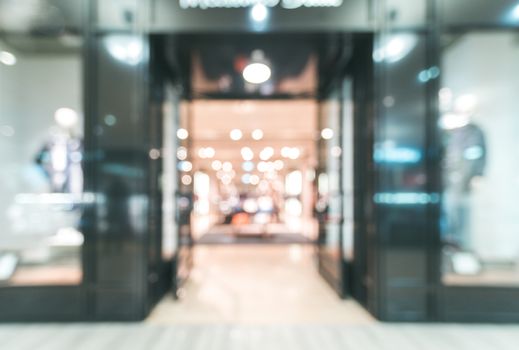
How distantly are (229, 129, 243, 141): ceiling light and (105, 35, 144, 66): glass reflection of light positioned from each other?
6.95m

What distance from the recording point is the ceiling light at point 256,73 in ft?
15.7

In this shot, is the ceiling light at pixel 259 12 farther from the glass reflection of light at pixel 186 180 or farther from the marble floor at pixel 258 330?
the marble floor at pixel 258 330

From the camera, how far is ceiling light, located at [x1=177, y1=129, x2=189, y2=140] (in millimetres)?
4477

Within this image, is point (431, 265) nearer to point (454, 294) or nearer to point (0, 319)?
point (454, 294)

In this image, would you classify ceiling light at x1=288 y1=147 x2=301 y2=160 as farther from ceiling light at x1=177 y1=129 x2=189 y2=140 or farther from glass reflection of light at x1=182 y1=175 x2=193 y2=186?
ceiling light at x1=177 y1=129 x2=189 y2=140

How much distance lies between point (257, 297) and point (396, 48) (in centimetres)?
354

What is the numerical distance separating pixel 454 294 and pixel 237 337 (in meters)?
2.42

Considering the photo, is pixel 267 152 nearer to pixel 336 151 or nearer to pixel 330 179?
pixel 330 179

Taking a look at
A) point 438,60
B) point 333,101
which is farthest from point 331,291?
point 438,60

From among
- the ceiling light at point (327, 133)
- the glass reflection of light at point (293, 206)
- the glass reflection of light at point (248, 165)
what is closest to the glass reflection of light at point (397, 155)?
the ceiling light at point (327, 133)

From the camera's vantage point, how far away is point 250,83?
5.30 meters

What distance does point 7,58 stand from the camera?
3748 mm

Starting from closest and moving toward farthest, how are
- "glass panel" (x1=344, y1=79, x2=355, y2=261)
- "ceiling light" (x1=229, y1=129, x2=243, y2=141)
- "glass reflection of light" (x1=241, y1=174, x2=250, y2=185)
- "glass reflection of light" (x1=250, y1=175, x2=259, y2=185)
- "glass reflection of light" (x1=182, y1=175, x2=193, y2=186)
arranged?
"glass panel" (x1=344, y1=79, x2=355, y2=261), "glass reflection of light" (x1=182, y1=175, x2=193, y2=186), "ceiling light" (x1=229, y1=129, x2=243, y2=141), "glass reflection of light" (x1=250, y1=175, x2=259, y2=185), "glass reflection of light" (x1=241, y1=174, x2=250, y2=185)

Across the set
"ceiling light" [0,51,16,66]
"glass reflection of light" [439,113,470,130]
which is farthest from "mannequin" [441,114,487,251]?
"ceiling light" [0,51,16,66]
